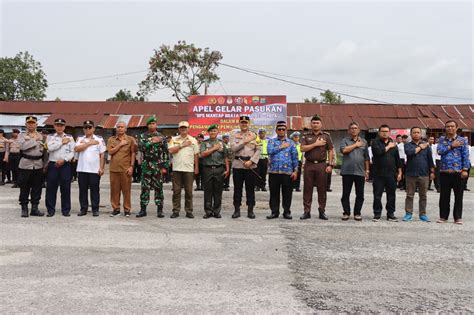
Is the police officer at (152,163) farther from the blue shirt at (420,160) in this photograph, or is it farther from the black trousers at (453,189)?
the black trousers at (453,189)

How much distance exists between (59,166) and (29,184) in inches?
A: 25.6

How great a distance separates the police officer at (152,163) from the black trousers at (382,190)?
3.97m

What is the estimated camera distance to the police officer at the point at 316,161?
801 cm

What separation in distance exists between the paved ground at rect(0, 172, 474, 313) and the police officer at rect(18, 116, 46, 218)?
0.39 meters

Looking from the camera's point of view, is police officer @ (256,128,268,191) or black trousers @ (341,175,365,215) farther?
police officer @ (256,128,268,191)

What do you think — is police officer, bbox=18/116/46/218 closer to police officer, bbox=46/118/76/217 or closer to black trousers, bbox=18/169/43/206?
black trousers, bbox=18/169/43/206

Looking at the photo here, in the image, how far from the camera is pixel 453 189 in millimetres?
7887

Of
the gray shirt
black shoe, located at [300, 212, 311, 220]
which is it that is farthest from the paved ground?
the gray shirt

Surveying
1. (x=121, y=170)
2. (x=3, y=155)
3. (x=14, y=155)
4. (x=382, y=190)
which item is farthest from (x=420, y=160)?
(x=3, y=155)

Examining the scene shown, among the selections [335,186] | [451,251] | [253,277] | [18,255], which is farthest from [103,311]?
[335,186]

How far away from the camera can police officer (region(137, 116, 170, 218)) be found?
808 centimetres

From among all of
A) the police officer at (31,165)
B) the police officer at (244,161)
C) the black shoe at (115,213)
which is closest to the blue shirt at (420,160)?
the police officer at (244,161)

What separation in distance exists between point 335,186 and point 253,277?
1098 centimetres

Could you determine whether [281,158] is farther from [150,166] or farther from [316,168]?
[150,166]
